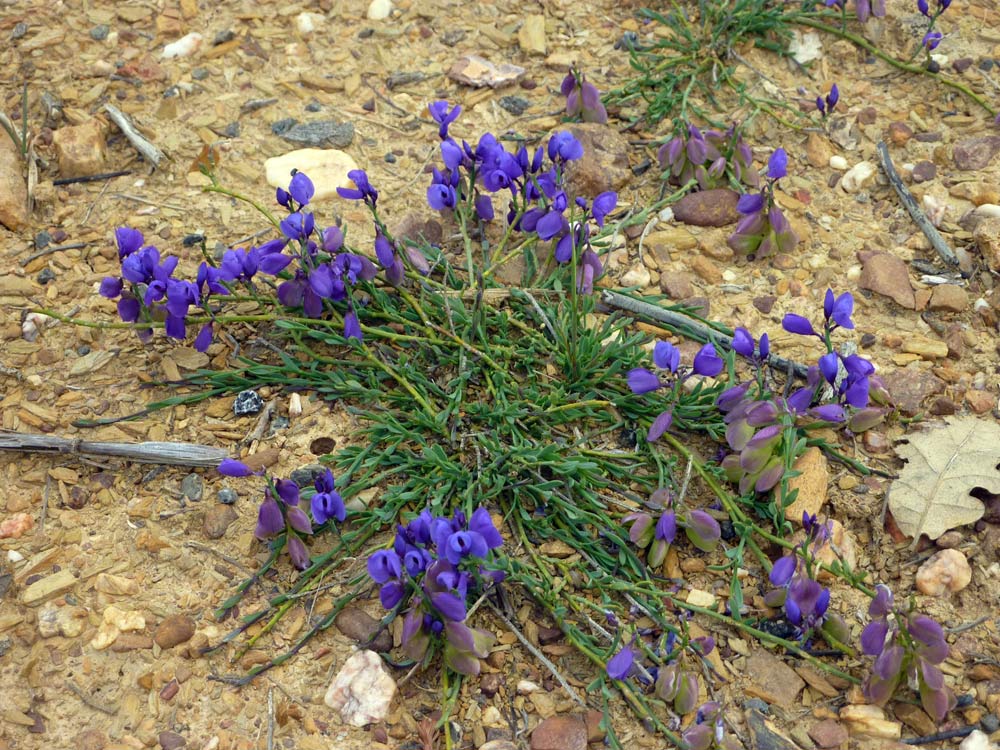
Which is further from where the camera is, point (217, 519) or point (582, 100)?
point (582, 100)

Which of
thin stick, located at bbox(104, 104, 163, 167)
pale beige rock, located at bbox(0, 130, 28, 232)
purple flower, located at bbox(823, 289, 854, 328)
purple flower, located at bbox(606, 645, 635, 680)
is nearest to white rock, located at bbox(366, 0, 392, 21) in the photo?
thin stick, located at bbox(104, 104, 163, 167)

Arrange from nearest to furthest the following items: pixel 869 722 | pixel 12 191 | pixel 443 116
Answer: pixel 869 722
pixel 443 116
pixel 12 191

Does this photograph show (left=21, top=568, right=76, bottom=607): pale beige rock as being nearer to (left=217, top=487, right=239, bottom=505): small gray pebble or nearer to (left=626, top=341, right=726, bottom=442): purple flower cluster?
(left=217, top=487, right=239, bottom=505): small gray pebble

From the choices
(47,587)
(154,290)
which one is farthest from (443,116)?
(47,587)

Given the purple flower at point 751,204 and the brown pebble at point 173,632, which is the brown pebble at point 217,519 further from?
the purple flower at point 751,204

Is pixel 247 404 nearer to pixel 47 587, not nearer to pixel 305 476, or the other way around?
pixel 305 476

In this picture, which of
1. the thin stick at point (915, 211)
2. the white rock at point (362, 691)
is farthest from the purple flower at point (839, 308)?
the white rock at point (362, 691)
